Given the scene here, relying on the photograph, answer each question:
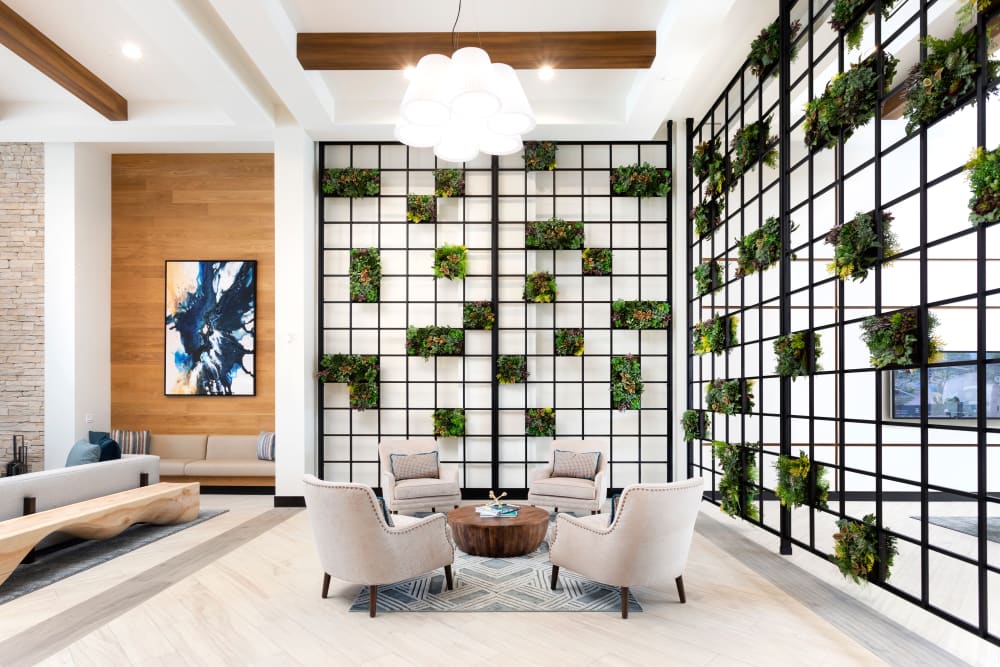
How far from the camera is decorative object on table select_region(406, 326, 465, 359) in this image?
22.6 feet

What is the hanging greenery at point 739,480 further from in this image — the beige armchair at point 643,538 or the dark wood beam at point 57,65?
the dark wood beam at point 57,65

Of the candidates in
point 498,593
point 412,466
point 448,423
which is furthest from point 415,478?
point 498,593

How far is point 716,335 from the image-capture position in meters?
5.57

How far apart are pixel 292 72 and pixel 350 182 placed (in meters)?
1.69

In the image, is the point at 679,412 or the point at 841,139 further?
the point at 679,412

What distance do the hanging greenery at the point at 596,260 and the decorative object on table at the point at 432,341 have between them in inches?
64.5

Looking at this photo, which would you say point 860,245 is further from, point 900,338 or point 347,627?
point 347,627

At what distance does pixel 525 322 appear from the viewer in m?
7.07

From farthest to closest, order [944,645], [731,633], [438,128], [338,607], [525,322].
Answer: [525,322]
[438,128]
[338,607]
[731,633]
[944,645]

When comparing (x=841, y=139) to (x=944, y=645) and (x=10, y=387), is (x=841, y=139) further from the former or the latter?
(x=10, y=387)

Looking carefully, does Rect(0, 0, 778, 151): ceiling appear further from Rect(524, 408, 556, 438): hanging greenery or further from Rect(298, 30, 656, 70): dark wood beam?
Rect(524, 408, 556, 438): hanging greenery

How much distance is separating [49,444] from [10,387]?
820mm

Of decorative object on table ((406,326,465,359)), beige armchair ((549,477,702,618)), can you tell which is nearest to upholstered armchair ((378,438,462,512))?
decorative object on table ((406,326,465,359))

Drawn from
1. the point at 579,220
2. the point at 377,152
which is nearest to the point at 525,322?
the point at 579,220
